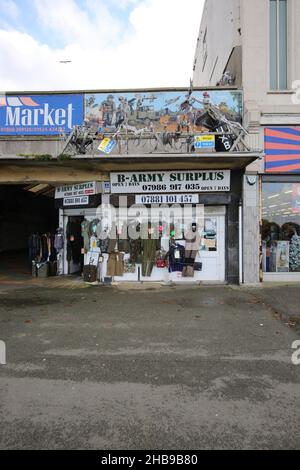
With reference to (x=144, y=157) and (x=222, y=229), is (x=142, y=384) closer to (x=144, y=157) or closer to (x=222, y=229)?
(x=144, y=157)

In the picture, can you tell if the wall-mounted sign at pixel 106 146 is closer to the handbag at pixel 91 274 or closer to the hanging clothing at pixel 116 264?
the hanging clothing at pixel 116 264

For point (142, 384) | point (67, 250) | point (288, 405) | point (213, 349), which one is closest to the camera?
point (288, 405)

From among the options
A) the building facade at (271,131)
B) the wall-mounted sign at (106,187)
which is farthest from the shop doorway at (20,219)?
the building facade at (271,131)

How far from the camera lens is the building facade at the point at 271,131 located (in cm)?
981

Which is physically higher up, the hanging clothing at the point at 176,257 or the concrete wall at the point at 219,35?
the concrete wall at the point at 219,35

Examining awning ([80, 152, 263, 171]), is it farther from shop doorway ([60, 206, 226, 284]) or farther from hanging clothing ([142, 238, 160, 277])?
hanging clothing ([142, 238, 160, 277])

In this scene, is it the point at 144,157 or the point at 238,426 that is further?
the point at 144,157

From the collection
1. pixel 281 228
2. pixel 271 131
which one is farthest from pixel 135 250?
pixel 271 131

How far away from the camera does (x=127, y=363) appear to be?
4461 mm

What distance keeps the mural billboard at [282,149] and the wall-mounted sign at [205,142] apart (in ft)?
5.44

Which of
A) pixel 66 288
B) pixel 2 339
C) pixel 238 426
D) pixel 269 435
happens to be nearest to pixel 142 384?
pixel 238 426
